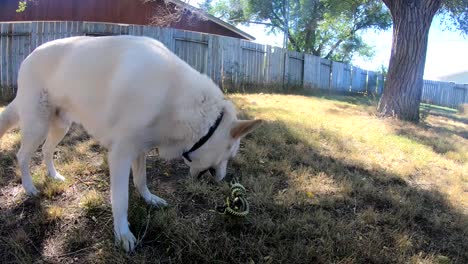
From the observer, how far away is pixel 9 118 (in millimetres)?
3525

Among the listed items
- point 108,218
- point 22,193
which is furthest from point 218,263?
point 22,193

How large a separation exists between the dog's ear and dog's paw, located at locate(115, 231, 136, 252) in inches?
40.3

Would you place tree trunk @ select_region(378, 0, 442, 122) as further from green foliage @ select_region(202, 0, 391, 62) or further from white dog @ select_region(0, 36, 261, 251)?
green foliage @ select_region(202, 0, 391, 62)

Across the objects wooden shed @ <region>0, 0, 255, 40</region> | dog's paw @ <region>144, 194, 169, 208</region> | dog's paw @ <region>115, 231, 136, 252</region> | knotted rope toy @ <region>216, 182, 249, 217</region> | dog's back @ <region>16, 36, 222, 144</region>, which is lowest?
dog's paw @ <region>115, 231, 136, 252</region>

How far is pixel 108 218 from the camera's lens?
315 centimetres

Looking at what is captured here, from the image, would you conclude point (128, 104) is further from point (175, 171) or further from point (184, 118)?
point (175, 171)

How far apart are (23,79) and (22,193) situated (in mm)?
1035

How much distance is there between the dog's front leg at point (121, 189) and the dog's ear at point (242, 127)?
0.74 meters

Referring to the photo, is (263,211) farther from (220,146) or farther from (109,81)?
(109,81)

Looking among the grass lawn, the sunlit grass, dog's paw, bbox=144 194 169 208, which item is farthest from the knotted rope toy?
the sunlit grass

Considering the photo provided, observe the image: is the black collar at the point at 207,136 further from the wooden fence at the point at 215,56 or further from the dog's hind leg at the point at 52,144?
the wooden fence at the point at 215,56

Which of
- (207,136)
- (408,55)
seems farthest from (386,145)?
(207,136)

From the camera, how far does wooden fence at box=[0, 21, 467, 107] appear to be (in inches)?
359

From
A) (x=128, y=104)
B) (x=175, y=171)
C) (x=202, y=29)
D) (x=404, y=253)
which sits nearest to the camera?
(x=128, y=104)
